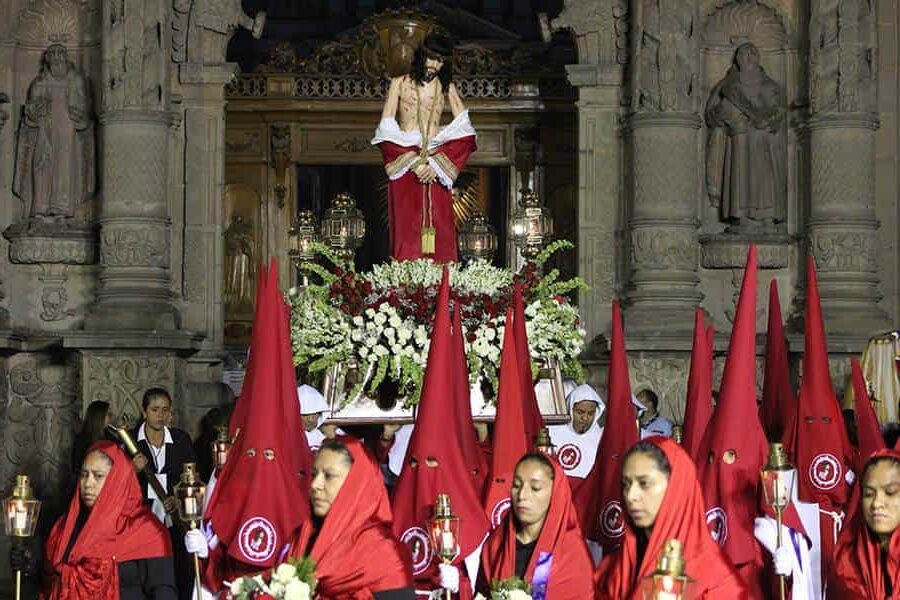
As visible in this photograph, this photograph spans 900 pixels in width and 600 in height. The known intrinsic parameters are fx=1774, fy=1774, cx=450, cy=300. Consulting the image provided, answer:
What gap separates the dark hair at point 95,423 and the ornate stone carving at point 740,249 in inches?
210

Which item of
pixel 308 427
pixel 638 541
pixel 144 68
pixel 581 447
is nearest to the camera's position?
pixel 638 541

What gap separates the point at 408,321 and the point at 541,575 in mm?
3979

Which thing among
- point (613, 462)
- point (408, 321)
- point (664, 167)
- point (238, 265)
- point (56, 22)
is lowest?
point (613, 462)

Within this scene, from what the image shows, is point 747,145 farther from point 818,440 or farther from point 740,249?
point 818,440

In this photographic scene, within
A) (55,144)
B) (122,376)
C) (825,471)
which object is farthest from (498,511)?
(55,144)

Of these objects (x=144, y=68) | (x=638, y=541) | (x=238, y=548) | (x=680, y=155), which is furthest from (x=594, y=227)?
(x=638, y=541)

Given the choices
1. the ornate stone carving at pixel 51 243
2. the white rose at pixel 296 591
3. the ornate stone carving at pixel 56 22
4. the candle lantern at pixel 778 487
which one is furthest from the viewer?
the ornate stone carving at pixel 56 22

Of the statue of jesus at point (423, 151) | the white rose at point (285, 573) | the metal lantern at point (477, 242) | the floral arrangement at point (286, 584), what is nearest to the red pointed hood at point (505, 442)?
the floral arrangement at point (286, 584)

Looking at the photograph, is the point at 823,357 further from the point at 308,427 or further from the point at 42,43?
the point at 42,43

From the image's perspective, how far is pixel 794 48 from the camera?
14.4 meters

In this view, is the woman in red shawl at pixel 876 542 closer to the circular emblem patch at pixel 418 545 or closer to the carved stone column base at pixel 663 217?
the circular emblem patch at pixel 418 545

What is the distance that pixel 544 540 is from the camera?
21.5 feet

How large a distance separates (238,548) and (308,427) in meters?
2.30

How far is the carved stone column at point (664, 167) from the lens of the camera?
13.7 metres
